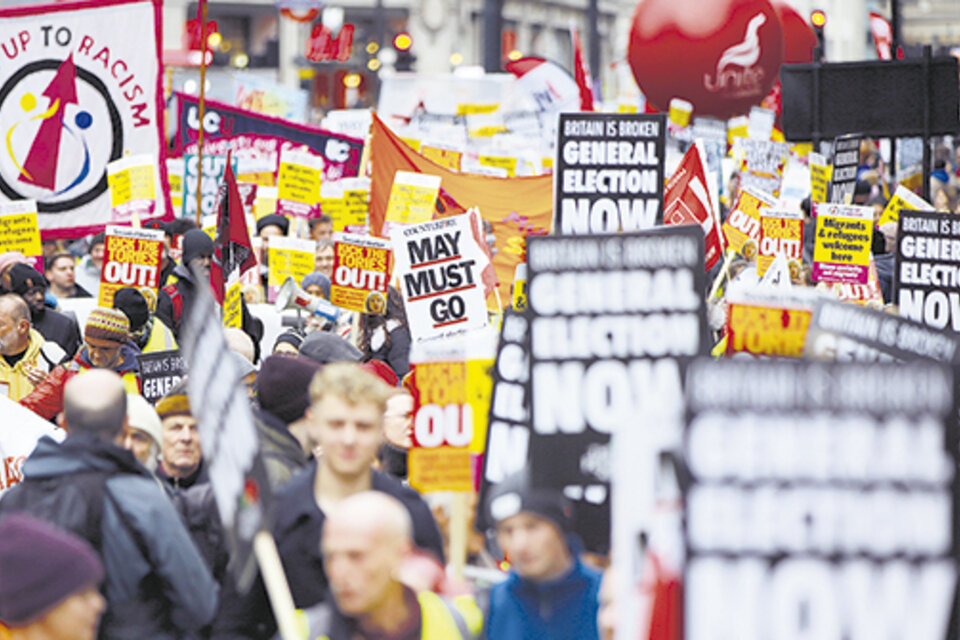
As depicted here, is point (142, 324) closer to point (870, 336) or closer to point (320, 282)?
point (320, 282)

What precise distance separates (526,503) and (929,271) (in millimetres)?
5027

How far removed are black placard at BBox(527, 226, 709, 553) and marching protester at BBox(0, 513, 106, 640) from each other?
1.57m

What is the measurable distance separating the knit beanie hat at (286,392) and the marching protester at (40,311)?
4.29m

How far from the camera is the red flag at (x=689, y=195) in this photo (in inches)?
425

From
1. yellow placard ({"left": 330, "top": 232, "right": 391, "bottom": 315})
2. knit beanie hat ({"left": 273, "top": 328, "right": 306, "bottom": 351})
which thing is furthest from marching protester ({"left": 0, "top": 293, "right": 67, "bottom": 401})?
yellow placard ({"left": 330, "top": 232, "right": 391, "bottom": 315})

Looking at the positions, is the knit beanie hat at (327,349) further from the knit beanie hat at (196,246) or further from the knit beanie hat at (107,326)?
the knit beanie hat at (196,246)

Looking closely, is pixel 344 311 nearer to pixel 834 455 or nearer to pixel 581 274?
pixel 581 274

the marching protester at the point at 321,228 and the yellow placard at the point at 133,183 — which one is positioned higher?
the yellow placard at the point at 133,183

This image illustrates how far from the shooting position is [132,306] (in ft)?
29.4

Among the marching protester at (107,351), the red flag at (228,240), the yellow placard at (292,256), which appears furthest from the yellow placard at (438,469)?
the yellow placard at (292,256)

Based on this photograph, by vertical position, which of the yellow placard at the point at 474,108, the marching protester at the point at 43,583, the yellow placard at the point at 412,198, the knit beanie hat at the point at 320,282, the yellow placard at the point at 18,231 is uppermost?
the yellow placard at the point at 474,108

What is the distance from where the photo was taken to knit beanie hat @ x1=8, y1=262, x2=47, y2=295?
31.5 feet

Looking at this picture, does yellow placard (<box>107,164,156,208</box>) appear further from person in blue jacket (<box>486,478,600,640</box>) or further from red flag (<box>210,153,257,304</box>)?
person in blue jacket (<box>486,478,600,640</box>)

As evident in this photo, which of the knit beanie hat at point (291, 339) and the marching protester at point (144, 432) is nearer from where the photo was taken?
the marching protester at point (144, 432)
